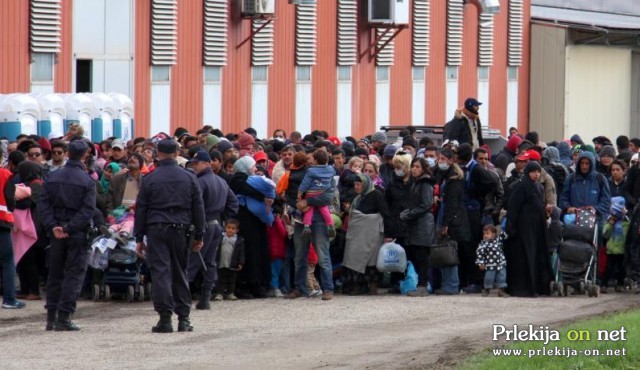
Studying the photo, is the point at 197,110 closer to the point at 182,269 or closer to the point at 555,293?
the point at 555,293

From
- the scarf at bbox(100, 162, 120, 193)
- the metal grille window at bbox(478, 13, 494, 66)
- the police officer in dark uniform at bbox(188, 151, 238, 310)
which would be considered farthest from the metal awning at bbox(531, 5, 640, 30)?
the police officer in dark uniform at bbox(188, 151, 238, 310)

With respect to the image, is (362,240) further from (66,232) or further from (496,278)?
(66,232)

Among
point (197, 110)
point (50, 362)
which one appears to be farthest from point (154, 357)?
point (197, 110)

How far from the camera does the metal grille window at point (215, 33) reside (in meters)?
35.6

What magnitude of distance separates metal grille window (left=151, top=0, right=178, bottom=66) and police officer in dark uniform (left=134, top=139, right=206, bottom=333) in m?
17.8

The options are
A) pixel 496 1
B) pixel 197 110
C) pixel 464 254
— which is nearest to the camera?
pixel 464 254

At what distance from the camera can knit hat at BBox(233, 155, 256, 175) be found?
65.2 feet

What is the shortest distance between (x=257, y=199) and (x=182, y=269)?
3.56 meters

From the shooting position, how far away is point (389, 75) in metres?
43.0

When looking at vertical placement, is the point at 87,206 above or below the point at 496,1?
below

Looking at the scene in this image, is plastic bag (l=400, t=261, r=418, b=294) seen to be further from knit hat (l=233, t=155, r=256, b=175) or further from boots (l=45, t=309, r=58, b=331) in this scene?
boots (l=45, t=309, r=58, b=331)

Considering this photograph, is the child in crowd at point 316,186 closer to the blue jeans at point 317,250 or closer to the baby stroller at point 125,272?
the blue jeans at point 317,250

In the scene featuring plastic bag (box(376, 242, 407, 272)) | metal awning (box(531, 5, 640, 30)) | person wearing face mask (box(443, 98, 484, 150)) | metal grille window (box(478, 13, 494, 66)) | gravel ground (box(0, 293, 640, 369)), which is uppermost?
metal awning (box(531, 5, 640, 30))

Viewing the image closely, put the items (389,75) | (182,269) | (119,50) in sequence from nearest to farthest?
1. (182,269)
2. (119,50)
3. (389,75)
